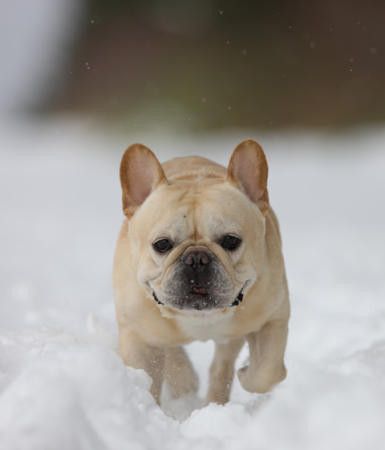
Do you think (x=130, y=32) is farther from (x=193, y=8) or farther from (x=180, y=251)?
(x=180, y=251)

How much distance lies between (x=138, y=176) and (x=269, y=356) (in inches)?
34.7

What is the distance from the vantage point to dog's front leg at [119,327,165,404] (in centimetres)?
279

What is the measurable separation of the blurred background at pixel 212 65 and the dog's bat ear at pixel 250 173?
9.86 meters

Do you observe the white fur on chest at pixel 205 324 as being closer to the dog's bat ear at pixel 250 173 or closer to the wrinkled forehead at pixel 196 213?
the wrinkled forehead at pixel 196 213

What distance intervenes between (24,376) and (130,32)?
13484 millimetres

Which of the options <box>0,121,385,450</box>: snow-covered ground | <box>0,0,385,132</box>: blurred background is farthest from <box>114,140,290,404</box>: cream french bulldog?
<box>0,0,385,132</box>: blurred background

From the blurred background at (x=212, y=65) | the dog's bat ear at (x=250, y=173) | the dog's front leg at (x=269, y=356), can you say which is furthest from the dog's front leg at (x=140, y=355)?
the blurred background at (x=212, y=65)

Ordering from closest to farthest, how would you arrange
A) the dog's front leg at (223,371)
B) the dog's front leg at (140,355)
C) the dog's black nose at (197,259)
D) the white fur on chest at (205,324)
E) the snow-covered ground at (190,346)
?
the snow-covered ground at (190,346) → the dog's black nose at (197,259) → the white fur on chest at (205,324) → the dog's front leg at (140,355) → the dog's front leg at (223,371)

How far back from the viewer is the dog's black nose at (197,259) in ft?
7.90

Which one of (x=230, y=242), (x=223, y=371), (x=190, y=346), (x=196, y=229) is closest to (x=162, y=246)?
(x=196, y=229)

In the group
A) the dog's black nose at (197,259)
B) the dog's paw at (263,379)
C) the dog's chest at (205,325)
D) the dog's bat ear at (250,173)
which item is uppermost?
the dog's bat ear at (250,173)

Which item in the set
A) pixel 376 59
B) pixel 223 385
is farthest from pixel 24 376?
pixel 376 59

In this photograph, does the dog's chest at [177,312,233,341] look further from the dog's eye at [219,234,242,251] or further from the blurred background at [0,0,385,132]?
the blurred background at [0,0,385,132]

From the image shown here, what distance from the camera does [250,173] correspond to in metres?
2.73
